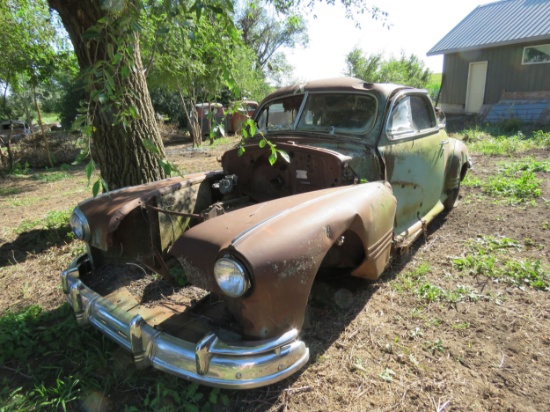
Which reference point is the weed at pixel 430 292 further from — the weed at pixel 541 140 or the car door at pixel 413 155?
the weed at pixel 541 140

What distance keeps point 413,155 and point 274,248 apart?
2363 millimetres

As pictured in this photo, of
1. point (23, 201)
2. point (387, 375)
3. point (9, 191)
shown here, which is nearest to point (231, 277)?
point (387, 375)

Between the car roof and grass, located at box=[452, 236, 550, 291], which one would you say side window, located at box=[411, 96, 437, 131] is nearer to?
the car roof

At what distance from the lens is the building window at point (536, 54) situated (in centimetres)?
1314

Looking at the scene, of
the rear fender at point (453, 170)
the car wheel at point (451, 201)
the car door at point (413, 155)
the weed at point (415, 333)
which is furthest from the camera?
the car wheel at point (451, 201)

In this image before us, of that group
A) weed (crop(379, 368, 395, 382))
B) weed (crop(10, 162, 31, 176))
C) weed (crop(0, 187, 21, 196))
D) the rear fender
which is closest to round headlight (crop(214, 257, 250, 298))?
weed (crop(379, 368, 395, 382))

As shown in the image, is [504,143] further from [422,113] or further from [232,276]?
[232,276]

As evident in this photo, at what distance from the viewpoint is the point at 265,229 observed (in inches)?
76.4

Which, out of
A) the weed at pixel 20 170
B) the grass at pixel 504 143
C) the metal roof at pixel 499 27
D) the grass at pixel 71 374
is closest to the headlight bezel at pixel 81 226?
the grass at pixel 71 374

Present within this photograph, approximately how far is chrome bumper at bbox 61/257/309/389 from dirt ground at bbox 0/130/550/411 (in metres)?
0.40

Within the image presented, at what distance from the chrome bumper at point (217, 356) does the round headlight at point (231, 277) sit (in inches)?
10.2

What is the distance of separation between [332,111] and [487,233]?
2451 millimetres

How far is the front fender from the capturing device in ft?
5.88

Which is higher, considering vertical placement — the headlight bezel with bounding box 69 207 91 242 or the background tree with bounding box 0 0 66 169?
the background tree with bounding box 0 0 66 169
